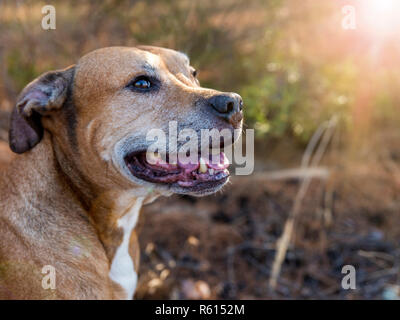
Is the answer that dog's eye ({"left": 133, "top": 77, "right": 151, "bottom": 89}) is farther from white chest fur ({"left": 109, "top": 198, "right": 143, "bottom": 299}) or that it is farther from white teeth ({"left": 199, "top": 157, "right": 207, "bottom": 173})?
white chest fur ({"left": 109, "top": 198, "right": 143, "bottom": 299})

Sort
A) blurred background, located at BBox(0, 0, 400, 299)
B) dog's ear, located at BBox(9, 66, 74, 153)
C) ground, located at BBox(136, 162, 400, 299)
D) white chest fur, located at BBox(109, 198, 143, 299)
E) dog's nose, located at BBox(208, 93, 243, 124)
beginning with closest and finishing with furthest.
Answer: dog's nose, located at BBox(208, 93, 243, 124), dog's ear, located at BBox(9, 66, 74, 153), white chest fur, located at BBox(109, 198, 143, 299), ground, located at BBox(136, 162, 400, 299), blurred background, located at BBox(0, 0, 400, 299)

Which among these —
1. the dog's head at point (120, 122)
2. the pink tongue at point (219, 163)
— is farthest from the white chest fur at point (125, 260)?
the pink tongue at point (219, 163)

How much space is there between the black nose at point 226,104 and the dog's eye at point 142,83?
1.46ft

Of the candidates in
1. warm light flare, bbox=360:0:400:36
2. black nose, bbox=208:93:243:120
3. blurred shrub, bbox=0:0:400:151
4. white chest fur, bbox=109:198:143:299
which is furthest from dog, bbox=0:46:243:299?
warm light flare, bbox=360:0:400:36

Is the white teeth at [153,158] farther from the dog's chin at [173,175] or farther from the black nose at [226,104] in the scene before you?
the black nose at [226,104]

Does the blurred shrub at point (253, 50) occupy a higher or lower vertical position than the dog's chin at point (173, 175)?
higher

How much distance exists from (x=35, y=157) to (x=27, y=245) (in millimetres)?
530

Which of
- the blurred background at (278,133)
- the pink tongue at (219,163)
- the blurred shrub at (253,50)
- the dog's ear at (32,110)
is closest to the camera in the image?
the dog's ear at (32,110)

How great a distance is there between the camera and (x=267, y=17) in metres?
5.14

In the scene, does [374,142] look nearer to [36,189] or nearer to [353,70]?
[353,70]

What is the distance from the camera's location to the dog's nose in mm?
2686

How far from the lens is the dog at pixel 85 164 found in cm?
272

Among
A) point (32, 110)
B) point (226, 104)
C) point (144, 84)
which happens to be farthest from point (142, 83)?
point (32, 110)
